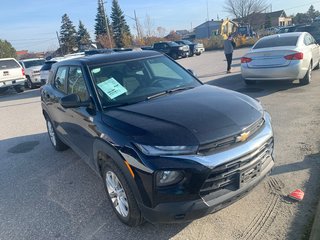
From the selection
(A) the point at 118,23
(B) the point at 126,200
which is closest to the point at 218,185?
(B) the point at 126,200

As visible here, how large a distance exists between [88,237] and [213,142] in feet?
5.48

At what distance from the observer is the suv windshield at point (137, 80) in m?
3.59

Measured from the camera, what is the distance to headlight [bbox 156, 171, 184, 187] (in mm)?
2543

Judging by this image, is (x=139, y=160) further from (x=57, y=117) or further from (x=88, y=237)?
(x=57, y=117)

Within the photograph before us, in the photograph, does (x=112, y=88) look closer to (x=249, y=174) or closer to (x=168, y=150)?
(x=168, y=150)

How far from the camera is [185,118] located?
2.88m

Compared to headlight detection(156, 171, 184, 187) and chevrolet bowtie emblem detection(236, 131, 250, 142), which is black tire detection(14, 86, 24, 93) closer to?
headlight detection(156, 171, 184, 187)

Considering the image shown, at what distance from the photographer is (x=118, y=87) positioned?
3697mm

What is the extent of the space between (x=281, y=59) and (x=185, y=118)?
6.36 meters

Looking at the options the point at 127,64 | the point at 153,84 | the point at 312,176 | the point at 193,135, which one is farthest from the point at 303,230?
the point at 127,64

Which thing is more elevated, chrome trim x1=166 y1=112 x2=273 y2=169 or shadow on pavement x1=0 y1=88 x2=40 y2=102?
chrome trim x1=166 y1=112 x2=273 y2=169

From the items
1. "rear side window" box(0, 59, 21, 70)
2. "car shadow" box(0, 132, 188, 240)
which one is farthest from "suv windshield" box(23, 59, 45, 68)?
"car shadow" box(0, 132, 188, 240)

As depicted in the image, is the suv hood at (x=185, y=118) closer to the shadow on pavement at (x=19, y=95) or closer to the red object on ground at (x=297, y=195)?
the red object on ground at (x=297, y=195)

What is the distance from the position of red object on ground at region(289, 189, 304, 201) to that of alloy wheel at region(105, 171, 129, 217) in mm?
1868
